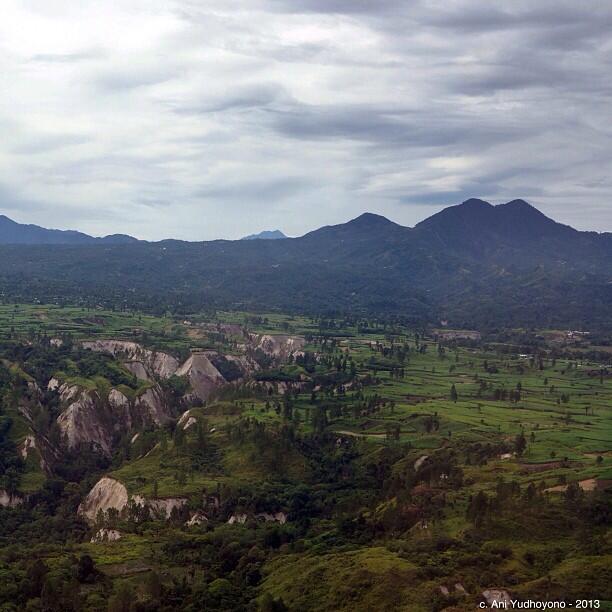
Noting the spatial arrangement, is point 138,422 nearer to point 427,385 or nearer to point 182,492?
point 182,492

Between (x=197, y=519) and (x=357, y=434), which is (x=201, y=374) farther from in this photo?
(x=197, y=519)

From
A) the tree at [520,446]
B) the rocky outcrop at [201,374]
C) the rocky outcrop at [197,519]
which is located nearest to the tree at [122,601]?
the rocky outcrop at [197,519]

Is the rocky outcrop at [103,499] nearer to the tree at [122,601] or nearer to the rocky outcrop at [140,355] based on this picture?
the tree at [122,601]

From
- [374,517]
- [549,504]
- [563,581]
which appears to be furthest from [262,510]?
[563,581]

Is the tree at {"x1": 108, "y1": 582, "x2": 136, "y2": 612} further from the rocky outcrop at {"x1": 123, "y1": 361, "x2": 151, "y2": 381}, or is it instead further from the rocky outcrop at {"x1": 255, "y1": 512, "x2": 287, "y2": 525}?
the rocky outcrop at {"x1": 123, "y1": 361, "x2": 151, "y2": 381}

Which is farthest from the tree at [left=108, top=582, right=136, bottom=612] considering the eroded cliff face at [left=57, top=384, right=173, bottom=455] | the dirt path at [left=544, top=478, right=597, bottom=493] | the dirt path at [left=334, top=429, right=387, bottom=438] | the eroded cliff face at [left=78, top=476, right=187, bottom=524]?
the eroded cliff face at [left=57, top=384, right=173, bottom=455]

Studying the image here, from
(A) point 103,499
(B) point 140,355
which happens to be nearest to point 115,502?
(A) point 103,499
